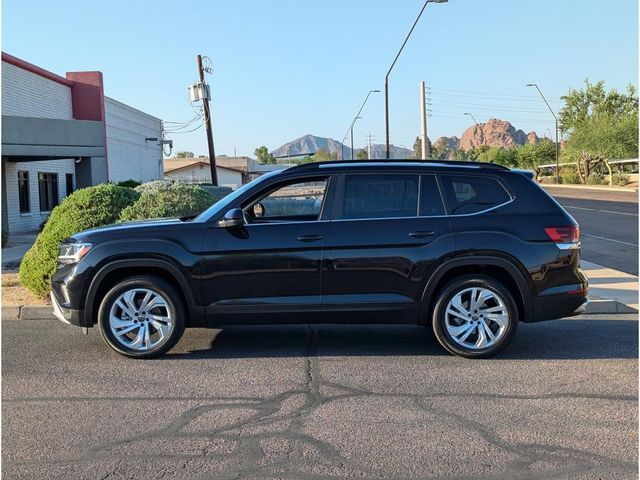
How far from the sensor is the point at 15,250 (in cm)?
1608

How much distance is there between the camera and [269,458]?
399cm

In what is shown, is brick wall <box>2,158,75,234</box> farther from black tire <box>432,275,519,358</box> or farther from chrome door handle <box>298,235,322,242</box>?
black tire <box>432,275,519,358</box>

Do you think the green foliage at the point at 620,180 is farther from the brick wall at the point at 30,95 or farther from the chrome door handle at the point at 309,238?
the chrome door handle at the point at 309,238

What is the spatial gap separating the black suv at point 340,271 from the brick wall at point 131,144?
952 inches

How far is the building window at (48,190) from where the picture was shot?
24562mm

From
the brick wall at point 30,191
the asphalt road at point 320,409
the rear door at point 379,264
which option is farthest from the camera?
the brick wall at point 30,191

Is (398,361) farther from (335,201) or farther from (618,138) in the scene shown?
(618,138)

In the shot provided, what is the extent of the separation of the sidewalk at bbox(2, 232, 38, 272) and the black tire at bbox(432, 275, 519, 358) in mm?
9444

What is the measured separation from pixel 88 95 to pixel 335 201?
76.6 ft

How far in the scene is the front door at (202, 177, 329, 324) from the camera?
6.12 m

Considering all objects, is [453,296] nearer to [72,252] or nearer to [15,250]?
[72,252]

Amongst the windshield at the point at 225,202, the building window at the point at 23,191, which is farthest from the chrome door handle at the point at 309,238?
the building window at the point at 23,191

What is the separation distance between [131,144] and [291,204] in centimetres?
2886

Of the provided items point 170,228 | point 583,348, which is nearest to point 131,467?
point 170,228
